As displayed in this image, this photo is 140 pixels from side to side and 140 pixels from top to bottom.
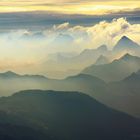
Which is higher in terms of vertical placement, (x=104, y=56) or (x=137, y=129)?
(x=104, y=56)

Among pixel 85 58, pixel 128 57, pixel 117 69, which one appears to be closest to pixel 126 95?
pixel 117 69

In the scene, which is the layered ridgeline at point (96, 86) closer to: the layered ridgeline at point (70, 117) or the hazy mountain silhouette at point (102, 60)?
the layered ridgeline at point (70, 117)

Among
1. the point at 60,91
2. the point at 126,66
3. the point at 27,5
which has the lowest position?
the point at 60,91

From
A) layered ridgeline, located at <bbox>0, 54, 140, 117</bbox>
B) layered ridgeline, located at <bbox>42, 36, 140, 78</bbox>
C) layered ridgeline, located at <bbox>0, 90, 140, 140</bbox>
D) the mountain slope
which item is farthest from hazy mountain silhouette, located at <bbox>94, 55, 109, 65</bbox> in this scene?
layered ridgeline, located at <bbox>0, 90, 140, 140</bbox>

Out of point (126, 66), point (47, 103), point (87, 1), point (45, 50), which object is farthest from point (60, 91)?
point (87, 1)

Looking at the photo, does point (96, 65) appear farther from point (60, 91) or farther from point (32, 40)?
point (32, 40)

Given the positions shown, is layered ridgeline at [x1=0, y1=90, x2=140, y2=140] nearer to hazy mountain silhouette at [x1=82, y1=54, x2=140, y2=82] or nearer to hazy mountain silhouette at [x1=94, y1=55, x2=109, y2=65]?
hazy mountain silhouette at [x1=82, y1=54, x2=140, y2=82]

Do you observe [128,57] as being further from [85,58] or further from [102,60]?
[85,58]
